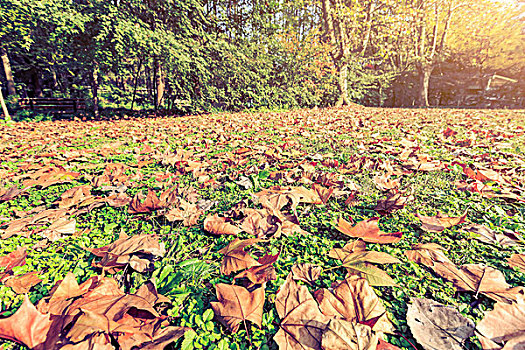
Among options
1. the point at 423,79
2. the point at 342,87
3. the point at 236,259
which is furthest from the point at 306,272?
the point at 423,79

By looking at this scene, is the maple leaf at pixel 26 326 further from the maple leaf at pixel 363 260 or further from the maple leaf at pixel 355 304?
the maple leaf at pixel 363 260

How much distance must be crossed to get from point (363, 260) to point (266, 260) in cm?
38

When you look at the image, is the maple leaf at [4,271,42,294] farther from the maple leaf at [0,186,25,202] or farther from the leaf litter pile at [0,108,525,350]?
the maple leaf at [0,186,25,202]

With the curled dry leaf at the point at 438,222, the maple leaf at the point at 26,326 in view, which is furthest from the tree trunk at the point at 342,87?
the maple leaf at the point at 26,326

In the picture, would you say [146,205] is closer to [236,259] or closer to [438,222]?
[236,259]

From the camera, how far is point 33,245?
110 cm

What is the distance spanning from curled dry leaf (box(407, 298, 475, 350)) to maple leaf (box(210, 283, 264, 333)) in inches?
17.5

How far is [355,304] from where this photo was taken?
0.73 m

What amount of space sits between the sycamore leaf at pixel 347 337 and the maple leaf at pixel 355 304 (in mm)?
68

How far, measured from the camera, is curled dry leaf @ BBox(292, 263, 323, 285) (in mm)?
880

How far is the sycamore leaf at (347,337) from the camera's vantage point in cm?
59

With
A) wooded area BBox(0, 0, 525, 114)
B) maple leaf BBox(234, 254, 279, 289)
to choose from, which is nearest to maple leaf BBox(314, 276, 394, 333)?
maple leaf BBox(234, 254, 279, 289)

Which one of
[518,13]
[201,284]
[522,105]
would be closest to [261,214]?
[201,284]

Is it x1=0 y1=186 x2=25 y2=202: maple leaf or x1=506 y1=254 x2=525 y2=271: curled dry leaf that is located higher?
x1=0 y1=186 x2=25 y2=202: maple leaf
